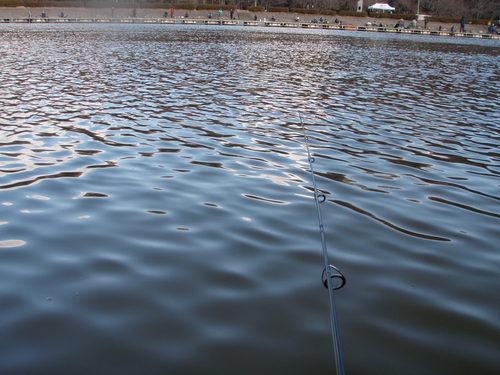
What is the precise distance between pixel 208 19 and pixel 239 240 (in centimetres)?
6834

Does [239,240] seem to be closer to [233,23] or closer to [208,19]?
[233,23]

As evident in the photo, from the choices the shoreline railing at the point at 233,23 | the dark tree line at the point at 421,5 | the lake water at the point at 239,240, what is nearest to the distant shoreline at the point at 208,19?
the shoreline railing at the point at 233,23

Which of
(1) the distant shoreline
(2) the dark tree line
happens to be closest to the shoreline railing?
(1) the distant shoreline

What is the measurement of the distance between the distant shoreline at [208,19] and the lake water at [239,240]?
56076mm

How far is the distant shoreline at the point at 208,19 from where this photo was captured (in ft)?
204

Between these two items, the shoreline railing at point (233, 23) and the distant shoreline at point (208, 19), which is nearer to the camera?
the shoreline railing at point (233, 23)

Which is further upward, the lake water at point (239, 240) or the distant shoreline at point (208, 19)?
the distant shoreline at point (208, 19)

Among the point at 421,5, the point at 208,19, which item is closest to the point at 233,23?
the point at 208,19

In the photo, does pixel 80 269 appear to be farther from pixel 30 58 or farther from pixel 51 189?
pixel 30 58

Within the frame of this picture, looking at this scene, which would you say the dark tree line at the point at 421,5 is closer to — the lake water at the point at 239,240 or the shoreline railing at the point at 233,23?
the shoreline railing at the point at 233,23

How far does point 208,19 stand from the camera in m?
68.6

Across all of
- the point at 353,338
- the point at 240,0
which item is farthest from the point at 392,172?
the point at 240,0

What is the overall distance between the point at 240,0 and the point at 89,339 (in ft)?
343

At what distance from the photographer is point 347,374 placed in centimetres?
292
